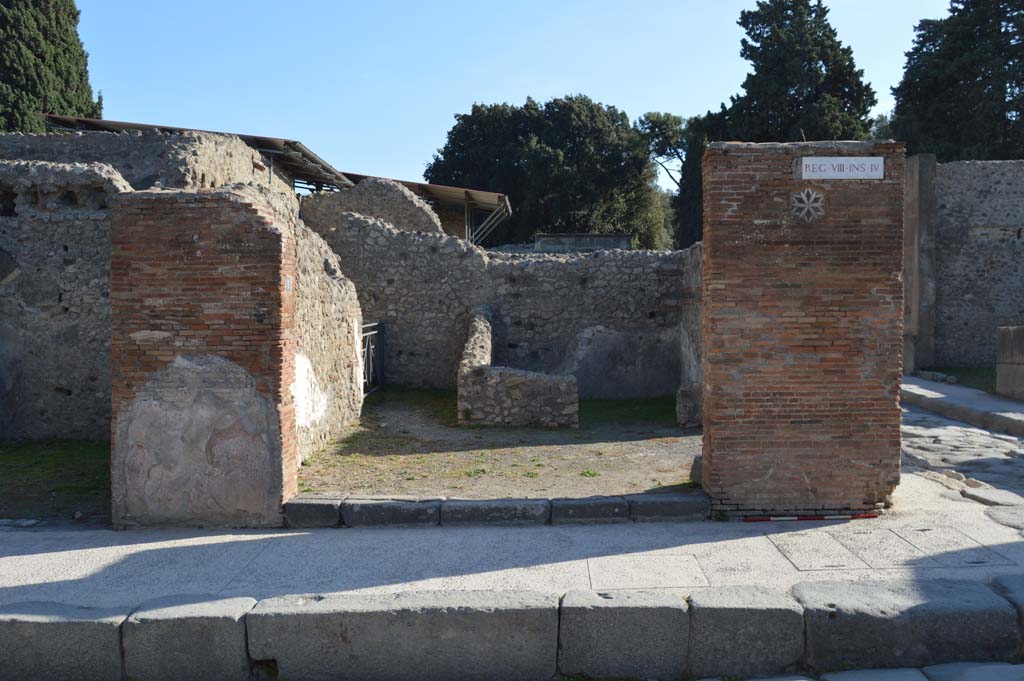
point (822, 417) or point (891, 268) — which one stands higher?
point (891, 268)

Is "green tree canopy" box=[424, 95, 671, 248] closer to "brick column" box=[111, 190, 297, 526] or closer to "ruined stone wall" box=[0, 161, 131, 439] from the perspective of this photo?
"ruined stone wall" box=[0, 161, 131, 439]

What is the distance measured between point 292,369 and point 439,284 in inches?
267

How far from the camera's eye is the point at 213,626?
3.81 m

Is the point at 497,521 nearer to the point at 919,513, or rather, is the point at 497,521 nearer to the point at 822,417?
the point at 822,417

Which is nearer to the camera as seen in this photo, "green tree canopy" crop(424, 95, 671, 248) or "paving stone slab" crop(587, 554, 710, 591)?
"paving stone slab" crop(587, 554, 710, 591)

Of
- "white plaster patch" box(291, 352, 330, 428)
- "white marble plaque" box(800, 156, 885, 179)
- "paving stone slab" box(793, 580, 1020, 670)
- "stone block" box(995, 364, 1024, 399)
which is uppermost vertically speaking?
"white marble plaque" box(800, 156, 885, 179)

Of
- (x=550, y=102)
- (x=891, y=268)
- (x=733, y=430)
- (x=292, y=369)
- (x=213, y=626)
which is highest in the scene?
(x=550, y=102)

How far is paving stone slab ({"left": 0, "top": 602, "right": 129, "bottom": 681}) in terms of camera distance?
3805mm

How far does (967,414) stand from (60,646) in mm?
11511

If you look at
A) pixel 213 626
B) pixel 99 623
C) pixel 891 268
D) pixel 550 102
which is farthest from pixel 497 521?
pixel 550 102

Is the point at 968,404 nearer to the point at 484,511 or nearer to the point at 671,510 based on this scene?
the point at 671,510

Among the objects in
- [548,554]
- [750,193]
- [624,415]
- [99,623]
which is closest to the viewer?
[99,623]

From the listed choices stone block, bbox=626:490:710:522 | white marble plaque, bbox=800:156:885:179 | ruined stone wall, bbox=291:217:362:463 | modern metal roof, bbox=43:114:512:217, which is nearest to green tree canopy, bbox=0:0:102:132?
modern metal roof, bbox=43:114:512:217

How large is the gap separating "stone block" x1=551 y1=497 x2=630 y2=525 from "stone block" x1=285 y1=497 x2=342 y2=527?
1.62 metres
